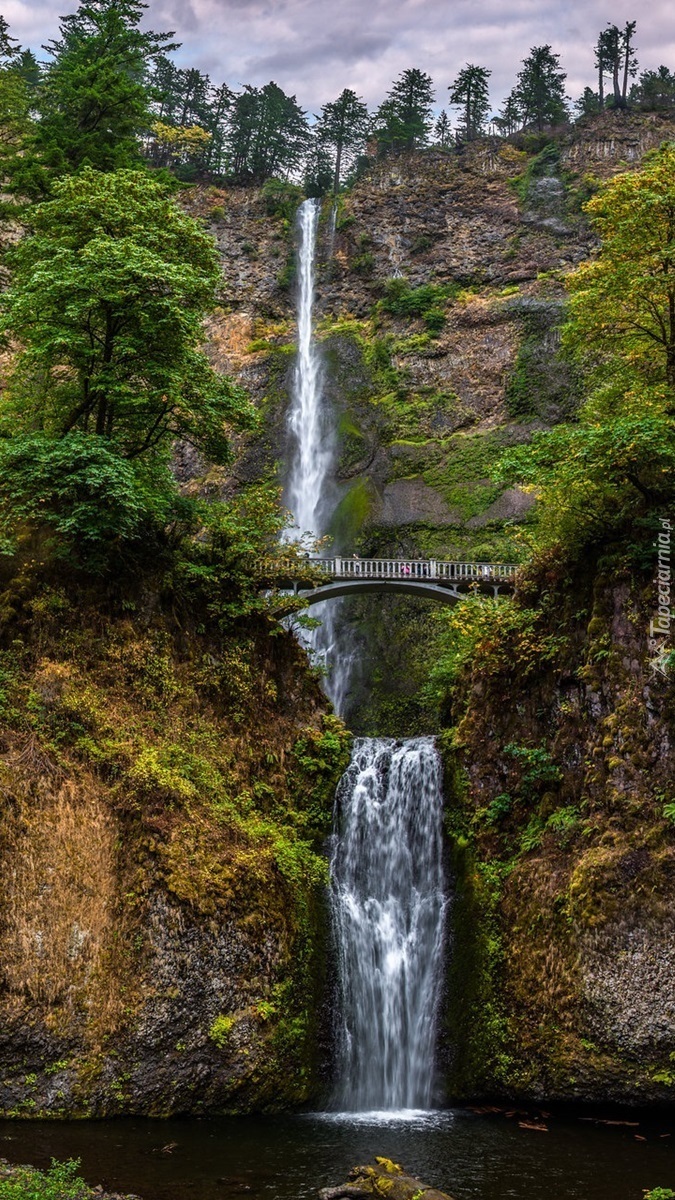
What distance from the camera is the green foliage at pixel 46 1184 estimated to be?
7.61 m

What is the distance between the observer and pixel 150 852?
12891mm

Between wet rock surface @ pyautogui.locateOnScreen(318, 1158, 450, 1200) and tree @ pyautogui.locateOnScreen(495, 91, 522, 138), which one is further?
tree @ pyautogui.locateOnScreen(495, 91, 522, 138)

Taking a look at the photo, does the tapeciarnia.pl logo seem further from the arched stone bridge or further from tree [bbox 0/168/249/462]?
the arched stone bridge

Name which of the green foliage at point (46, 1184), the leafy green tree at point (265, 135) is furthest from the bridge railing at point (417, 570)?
the leafy green tree at point (265, 135)

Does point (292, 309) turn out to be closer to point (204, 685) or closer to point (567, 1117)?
point (204, 685)

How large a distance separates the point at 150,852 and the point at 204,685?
163 inches

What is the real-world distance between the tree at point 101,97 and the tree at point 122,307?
14.8 feet

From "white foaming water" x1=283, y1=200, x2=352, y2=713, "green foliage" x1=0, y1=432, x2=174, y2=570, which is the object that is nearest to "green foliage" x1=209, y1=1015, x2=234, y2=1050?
"green foliage" x1=0, y1=432, x2=174, y2=570

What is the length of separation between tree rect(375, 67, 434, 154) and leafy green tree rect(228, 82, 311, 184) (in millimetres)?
5640

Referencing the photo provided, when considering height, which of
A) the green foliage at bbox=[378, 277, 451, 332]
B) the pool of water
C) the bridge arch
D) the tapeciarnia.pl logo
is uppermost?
the green foliage at bbox=[378, 277, 451, 332]

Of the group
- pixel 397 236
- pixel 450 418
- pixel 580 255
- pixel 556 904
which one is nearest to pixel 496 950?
pixel 556 904

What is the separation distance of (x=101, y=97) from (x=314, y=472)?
18.6 metres

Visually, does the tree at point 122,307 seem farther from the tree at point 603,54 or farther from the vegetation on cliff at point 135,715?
the tree at point 603,54

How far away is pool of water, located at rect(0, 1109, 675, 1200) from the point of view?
930 cm
